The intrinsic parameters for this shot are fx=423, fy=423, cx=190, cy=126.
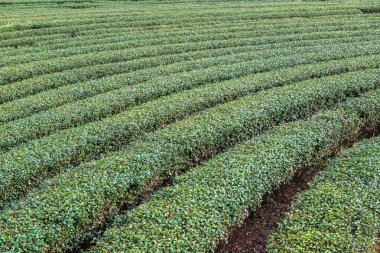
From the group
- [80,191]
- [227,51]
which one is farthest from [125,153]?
[227,51]

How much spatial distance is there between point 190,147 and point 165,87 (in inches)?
270

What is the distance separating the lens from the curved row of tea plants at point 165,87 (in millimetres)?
17875

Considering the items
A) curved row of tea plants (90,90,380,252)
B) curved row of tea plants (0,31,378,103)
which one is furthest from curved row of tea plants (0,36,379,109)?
curved row of tea plants (90,90,380,252)

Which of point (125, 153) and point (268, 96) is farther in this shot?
point (268, 96)

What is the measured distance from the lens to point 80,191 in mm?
13188

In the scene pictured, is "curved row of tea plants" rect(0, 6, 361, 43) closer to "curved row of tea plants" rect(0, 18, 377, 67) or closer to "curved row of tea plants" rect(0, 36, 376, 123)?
"curved row of tea plants" rect(0, 18, 377, 67)

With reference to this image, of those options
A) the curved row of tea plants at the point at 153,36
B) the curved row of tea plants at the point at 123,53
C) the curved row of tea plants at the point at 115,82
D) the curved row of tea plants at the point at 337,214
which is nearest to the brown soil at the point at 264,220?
the curved row of tea plants at the point at 337,214

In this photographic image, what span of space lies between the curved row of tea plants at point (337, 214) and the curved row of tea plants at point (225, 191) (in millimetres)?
96

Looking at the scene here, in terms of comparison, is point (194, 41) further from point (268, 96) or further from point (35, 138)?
point (35, 138)

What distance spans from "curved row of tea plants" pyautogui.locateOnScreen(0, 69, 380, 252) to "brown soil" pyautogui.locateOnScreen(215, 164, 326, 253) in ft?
9.86

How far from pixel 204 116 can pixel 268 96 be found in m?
3.73

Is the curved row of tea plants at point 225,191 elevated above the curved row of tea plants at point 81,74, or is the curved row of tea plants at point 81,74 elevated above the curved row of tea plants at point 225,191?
the curved row of tea plants at point 81,74

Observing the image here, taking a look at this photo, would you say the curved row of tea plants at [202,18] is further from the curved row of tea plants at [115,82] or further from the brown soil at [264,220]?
the brown soil at [264,220]

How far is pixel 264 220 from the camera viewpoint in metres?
14.0
